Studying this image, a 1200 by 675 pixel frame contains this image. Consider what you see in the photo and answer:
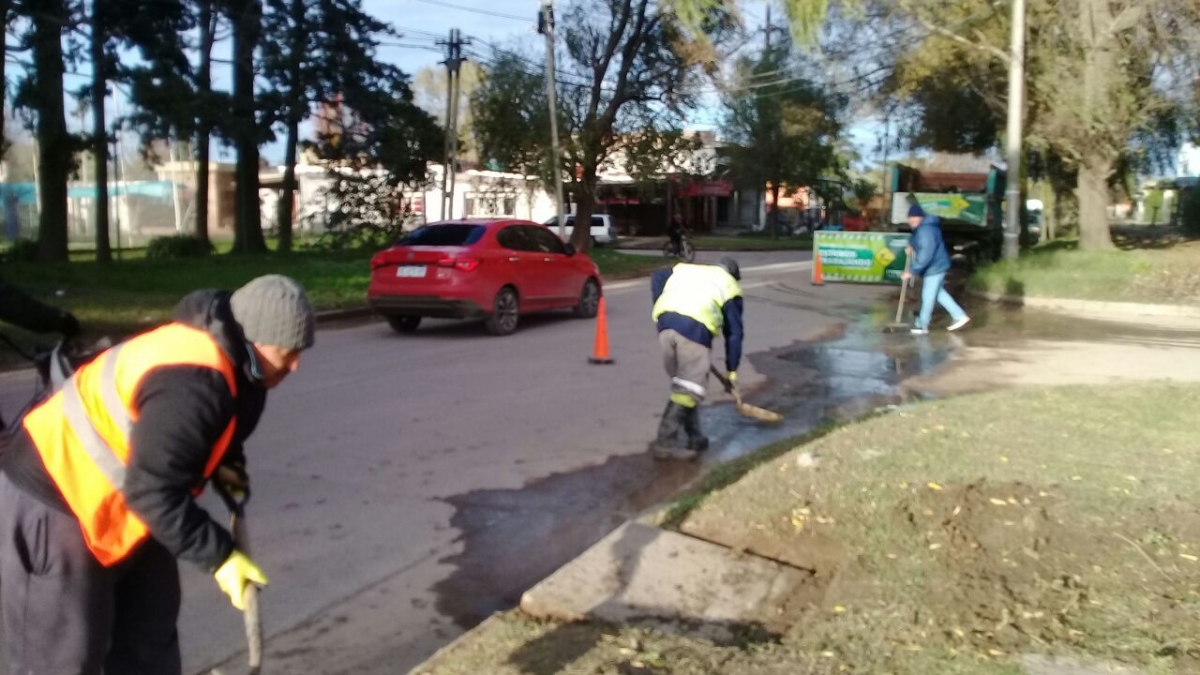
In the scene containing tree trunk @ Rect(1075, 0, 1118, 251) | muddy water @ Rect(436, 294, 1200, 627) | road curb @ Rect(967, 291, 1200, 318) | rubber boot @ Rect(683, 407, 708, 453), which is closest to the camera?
muddy water @ Rect(436, 294, 1200, 627)

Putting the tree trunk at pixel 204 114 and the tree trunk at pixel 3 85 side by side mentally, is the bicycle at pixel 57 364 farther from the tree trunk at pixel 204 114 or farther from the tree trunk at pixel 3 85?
the tree trunk at pixel 204 114

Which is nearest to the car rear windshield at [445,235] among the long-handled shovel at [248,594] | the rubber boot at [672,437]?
the rubber boot at [672,437]

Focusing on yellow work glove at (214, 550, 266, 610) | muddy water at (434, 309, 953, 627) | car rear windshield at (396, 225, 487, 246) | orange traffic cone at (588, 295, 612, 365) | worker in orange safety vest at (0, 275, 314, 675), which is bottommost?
muddy water at (434, 309, 953, 627)

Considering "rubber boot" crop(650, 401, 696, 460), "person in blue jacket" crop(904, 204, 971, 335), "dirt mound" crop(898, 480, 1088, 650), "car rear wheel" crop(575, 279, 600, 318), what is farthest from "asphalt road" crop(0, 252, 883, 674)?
"car rear wheel" crop(575, 279, 600, 318)

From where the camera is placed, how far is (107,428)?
2.72 metres

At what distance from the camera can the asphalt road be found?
15.8 feet

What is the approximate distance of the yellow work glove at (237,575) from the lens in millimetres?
2762

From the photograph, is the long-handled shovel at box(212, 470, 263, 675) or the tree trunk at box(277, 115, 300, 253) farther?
the tree trunk at box(277, 115, 300, 253)

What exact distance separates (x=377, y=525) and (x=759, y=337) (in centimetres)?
899

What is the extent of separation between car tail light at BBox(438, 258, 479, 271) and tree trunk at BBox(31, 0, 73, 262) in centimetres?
1247

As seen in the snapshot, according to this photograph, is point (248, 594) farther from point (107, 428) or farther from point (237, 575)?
point (107, 428)

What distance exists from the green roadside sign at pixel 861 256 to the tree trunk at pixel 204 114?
47.2ft

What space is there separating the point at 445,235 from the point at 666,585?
10324mm

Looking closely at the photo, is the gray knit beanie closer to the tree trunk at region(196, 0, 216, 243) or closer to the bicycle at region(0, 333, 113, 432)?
the bicycle at region(0, 333, 113, 432)
